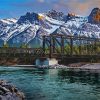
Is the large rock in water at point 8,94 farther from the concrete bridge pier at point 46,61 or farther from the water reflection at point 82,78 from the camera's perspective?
the concrete bridge pier at point 46,61

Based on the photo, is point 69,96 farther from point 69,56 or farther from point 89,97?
point 69,56

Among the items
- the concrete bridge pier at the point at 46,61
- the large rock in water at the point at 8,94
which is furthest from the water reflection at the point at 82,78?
the concrete bridge pier at the point at 46,61

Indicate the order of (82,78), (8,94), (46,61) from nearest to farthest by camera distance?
1. (8,94)
2. (82,78)
3. (46,61)

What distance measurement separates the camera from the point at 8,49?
17738 cm

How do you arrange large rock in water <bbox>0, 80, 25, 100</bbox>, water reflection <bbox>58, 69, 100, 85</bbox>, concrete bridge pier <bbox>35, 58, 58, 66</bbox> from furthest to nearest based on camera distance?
concrete bridge pier <bbox>35, 58, 58, 66</bbox> < water reflection <bbox>58, 69, 100, 85</bbox> < large rock in water <bbox>0, 80, 25, 100</bbox>

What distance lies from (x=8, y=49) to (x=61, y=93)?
4454 inches

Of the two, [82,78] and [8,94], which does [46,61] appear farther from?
[8,94]

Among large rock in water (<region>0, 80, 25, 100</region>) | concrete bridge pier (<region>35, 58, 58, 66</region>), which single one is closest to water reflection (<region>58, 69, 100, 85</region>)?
large rock in water (<region>0, 80, 25, 100</region>)

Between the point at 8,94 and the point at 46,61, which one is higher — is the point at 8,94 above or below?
below

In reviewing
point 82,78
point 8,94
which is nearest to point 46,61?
point 82,78

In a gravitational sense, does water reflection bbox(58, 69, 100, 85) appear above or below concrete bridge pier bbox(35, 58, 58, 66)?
below

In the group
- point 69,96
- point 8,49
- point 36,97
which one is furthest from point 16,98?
point 8,49

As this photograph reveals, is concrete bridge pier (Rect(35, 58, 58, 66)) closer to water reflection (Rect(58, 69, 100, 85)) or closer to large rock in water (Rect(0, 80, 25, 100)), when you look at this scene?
water reflection (Rect(58, 69, 100, 85))

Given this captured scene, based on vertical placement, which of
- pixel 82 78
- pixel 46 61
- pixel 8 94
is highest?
pixel 46 61
